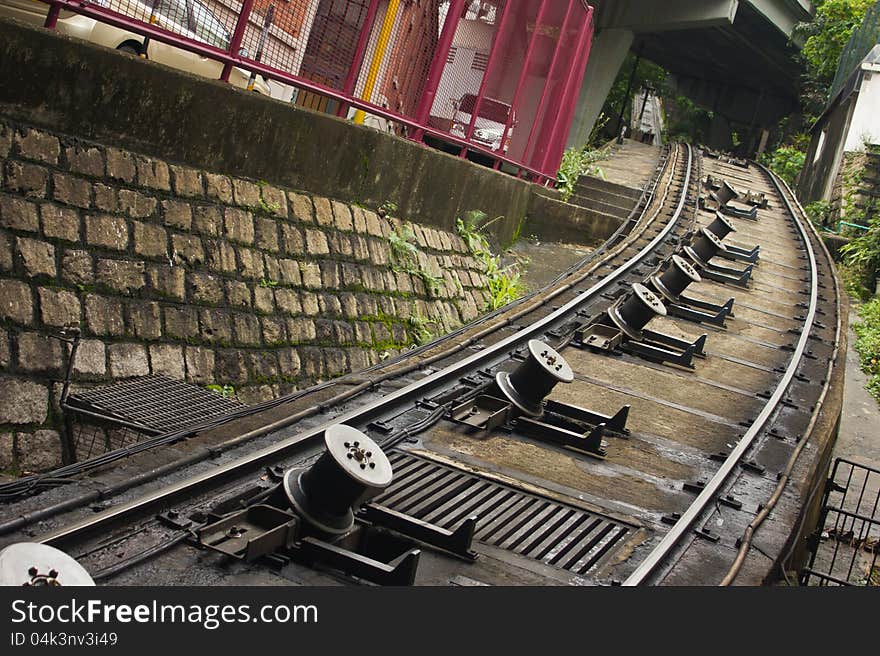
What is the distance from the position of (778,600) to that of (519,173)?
38.2 ft

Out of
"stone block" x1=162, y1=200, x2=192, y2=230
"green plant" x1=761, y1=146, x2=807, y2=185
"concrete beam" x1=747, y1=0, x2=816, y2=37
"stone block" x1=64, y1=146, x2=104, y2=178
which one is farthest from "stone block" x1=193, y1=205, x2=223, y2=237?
"green plant" x1=761, y1=146, x2=807, y2=185

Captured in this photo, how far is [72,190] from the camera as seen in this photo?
6.39 meters

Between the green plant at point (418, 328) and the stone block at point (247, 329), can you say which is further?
the green plant at point (418, 328)

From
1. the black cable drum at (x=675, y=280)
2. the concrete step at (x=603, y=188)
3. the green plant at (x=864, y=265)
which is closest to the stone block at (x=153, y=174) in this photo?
the black cable drum at (x=675, y=280)

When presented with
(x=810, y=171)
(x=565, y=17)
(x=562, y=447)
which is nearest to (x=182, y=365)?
(x=562, y=447)

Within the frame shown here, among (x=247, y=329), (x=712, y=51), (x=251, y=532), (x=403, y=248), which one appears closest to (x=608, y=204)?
(x=403, y=248)

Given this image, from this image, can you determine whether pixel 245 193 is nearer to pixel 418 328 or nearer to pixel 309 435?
pixel 418 328

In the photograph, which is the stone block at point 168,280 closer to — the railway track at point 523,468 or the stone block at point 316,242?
the railway track at point 523,468

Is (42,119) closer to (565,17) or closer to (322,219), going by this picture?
(322,219)

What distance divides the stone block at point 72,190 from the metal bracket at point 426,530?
2894 mm

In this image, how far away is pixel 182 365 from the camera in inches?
279

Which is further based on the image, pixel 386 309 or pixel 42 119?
pixel 386 309

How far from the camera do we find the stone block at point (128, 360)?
21.4 ft

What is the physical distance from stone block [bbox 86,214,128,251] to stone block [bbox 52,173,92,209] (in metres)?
0.12
